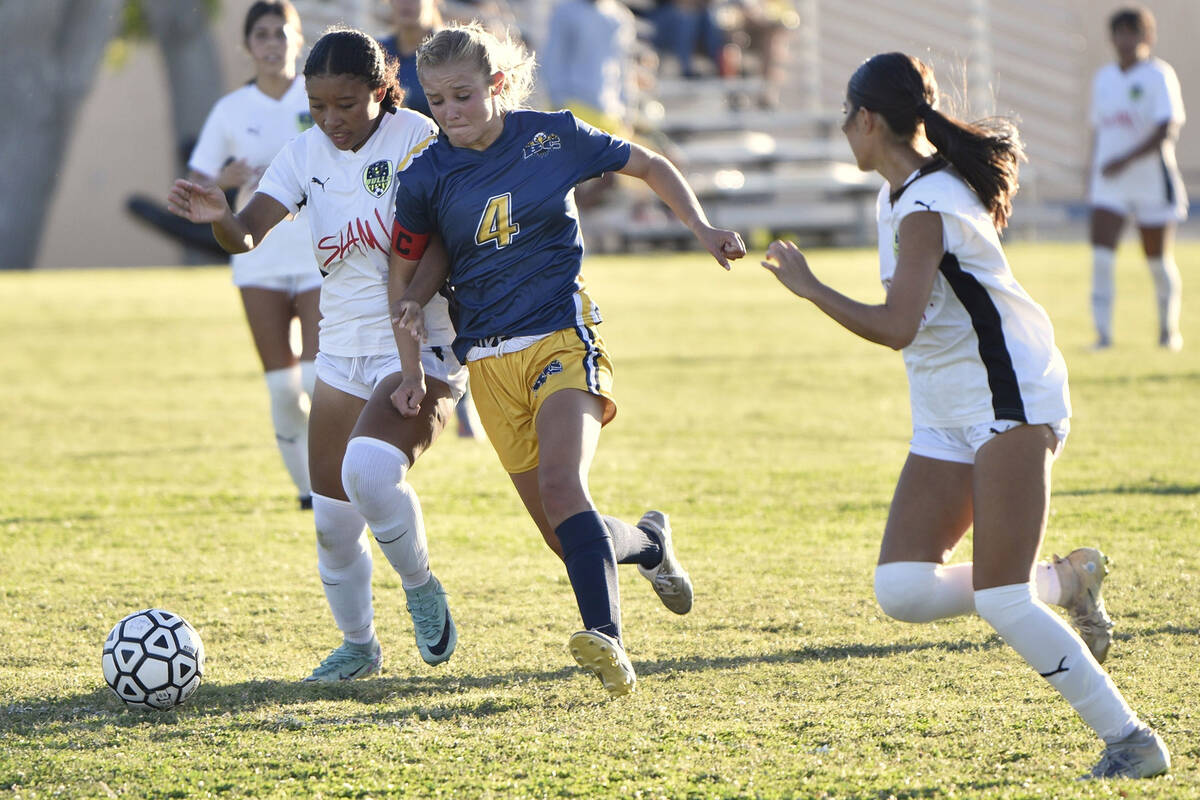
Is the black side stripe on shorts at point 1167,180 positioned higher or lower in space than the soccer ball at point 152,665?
higher

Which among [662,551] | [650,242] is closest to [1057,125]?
[650,242]

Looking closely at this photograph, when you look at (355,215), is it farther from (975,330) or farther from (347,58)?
(975,330)

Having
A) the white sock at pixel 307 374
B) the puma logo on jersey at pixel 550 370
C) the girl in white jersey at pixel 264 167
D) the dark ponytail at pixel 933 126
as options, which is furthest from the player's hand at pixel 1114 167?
the puma logo on jersey at pixel 550 370

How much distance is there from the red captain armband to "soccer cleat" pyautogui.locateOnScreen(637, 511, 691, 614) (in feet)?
3.67

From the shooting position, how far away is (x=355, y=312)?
4.48 m

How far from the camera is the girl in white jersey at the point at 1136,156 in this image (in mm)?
11539

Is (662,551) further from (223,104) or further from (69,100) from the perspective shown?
(69,100)

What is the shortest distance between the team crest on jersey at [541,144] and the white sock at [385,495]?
2.96 ft

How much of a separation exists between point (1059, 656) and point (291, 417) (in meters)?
4.12

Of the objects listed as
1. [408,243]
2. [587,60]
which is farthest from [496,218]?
[587,60]

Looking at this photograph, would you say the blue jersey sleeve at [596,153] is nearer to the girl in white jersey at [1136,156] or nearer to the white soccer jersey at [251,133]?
the white soccer jersey at [251,133]

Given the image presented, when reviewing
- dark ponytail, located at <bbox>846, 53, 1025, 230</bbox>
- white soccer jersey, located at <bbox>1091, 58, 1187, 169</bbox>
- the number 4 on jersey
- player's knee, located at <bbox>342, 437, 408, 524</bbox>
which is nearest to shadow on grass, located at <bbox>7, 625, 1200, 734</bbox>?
player's knee, located at <bbox>342, 437, 408, 524</bbox>

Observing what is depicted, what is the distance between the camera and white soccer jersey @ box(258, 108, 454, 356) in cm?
442

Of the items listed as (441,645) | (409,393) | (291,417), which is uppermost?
(409,393)
